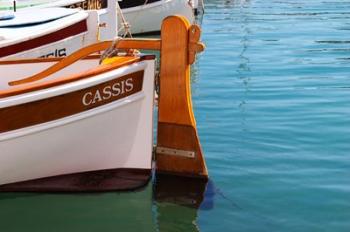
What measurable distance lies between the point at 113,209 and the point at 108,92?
3.47ft

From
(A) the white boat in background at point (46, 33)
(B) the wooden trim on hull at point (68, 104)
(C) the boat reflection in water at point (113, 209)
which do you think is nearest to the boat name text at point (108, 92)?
(B) the wooden trim on hull at point (68, 104)

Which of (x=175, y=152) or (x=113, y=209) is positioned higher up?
(x=175, y=152)

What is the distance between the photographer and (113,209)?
18.9ft

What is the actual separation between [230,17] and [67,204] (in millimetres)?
18412

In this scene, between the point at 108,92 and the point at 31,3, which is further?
the point at 31,3

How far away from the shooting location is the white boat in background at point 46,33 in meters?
7.98

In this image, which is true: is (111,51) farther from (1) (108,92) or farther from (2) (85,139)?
(2) (85,139)

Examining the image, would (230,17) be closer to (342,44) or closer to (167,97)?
(342,44)

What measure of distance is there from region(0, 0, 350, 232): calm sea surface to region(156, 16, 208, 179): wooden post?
0.65ft

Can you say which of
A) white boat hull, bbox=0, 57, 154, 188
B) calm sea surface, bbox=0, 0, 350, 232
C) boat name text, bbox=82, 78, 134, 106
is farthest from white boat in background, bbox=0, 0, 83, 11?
boat name text, bbox=82, 78, 134, 106

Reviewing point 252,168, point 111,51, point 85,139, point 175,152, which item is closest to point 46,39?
point 111,51

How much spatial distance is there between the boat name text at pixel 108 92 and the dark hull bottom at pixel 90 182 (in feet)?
2.64

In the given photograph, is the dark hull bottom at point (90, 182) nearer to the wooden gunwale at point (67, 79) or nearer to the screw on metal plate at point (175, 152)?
the screw on metal plate at point (175, 152)

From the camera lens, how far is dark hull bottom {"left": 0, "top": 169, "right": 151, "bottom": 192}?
235 inches
